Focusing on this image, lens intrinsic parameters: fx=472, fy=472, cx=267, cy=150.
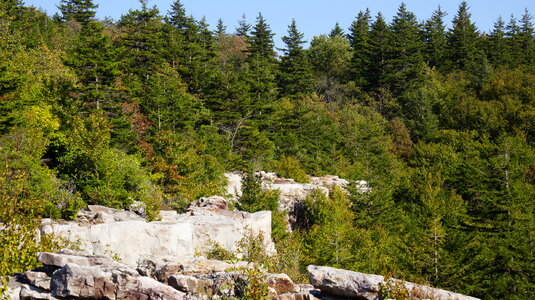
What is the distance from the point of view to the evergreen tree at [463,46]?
254 ft

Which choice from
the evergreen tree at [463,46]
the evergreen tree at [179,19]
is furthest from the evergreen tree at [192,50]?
the evergreen tree at [463,46]

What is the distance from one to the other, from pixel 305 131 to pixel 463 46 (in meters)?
38.8

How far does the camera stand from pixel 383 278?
465 inches

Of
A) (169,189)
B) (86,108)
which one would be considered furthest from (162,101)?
(169,189)

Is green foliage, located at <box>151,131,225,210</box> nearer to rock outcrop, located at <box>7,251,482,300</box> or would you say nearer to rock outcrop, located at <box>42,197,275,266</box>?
rock outcrop, located at <box>42,197,275,266</box>

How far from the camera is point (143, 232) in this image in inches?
824

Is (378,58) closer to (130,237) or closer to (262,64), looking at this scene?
(262,64)

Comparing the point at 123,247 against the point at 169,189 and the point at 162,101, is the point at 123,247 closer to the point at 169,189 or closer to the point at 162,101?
the point at 169,189

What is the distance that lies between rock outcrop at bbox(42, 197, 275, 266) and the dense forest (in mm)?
1484

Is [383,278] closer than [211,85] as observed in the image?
Yes

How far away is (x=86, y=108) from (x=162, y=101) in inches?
301

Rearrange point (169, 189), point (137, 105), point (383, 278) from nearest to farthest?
point (383, 278)
point (169, 189)
point (137, 105)

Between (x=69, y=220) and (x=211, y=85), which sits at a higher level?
(x=211, y=85)

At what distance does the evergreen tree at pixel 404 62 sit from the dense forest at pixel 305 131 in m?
0.32
